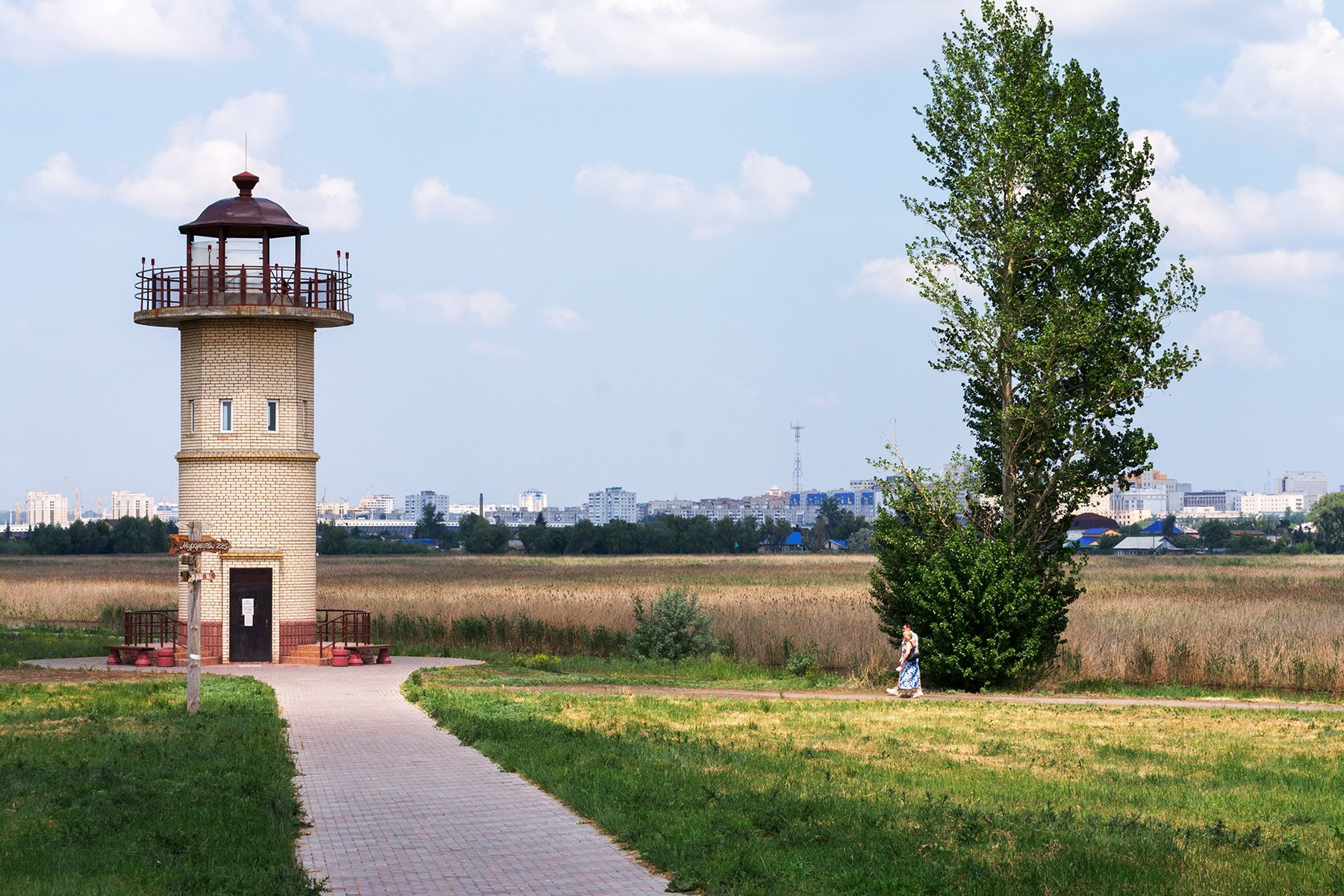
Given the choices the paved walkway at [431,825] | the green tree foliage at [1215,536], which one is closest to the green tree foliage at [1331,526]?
the green tree foliage at [1215,536]

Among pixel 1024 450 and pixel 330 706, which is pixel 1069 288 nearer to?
pixel 1024 450

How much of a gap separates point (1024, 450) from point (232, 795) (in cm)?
2004

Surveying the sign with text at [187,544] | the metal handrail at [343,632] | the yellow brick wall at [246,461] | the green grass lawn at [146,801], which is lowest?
the green grass lawn at [146,801]

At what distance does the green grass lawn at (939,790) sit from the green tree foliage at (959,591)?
395 centimetres

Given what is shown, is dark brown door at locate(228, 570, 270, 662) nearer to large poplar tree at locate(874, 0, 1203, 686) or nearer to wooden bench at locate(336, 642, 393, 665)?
wooden bench at locate(336, 642, 393, 665)

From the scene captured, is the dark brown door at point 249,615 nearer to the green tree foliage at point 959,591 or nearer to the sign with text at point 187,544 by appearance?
the sign with text at point 187,544

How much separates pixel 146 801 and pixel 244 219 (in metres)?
20.4

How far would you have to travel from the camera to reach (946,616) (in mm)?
29641

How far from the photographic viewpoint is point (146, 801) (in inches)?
578

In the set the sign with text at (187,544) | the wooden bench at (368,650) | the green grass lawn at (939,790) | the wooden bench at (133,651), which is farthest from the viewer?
the wooden bench at (368,650)

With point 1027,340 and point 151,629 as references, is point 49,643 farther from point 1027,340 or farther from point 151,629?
point 1027,340

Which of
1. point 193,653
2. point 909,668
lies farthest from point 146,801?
point 909,668

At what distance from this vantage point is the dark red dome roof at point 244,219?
3284 cm

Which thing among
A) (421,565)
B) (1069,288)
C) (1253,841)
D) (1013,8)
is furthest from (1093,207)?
(421,565)
